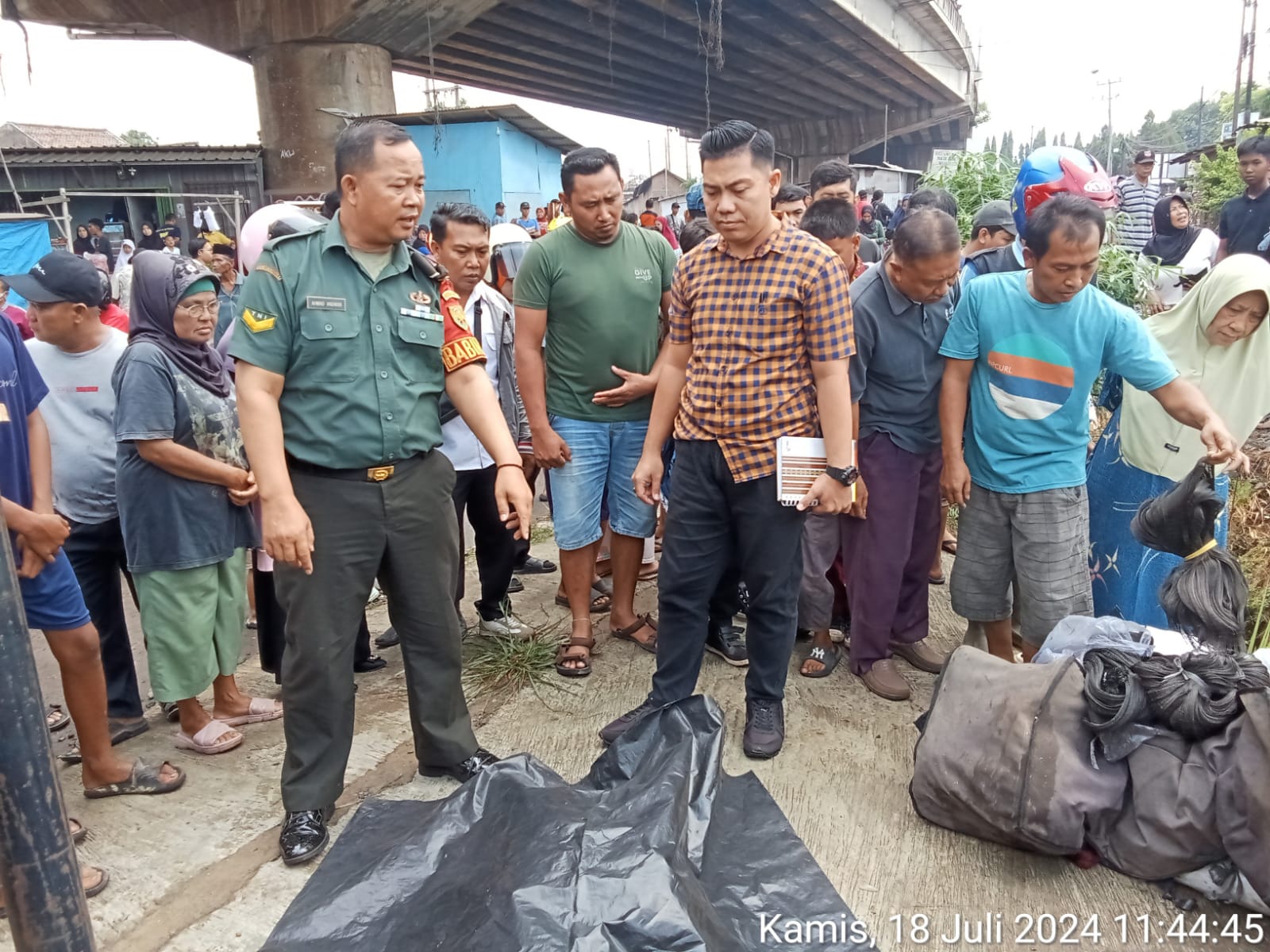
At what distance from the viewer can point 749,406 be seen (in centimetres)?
257

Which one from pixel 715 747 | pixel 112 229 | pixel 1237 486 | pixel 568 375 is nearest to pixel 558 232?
pixel 568 375

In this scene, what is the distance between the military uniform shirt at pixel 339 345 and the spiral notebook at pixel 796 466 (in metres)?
1.03

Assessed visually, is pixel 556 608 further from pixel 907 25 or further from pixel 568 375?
pixel 907 25

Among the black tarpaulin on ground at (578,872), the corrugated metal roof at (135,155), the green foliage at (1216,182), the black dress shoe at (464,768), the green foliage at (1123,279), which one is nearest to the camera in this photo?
the black tarpaulin on ground at (578,872)

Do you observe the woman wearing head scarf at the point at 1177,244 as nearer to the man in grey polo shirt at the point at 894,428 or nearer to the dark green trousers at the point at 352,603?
the man in grey polo shirt at the point at 894,428

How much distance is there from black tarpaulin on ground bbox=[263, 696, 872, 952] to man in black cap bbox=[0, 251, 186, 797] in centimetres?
89

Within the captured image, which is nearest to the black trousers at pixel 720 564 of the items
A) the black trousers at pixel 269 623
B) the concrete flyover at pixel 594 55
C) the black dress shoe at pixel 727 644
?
the black dress shoe at pixel 727 644

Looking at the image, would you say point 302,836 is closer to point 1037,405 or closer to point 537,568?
point 537,568

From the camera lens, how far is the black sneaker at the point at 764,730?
274cm

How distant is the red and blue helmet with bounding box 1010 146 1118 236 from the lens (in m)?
3.51

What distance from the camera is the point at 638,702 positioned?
313 centimetres

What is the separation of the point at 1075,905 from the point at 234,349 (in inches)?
→ 97.9

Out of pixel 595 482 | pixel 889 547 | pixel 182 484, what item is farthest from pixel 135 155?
pixel 889 547

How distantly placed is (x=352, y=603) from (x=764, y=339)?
141cm
